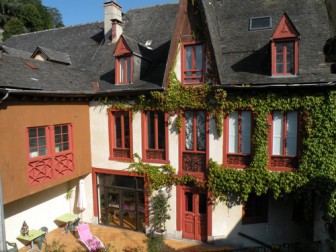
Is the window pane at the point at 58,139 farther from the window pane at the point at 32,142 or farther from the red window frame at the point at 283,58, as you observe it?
the red window frame at the point at 283,58

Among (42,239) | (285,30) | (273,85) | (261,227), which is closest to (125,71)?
(273,85)

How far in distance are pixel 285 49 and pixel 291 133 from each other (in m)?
3.24

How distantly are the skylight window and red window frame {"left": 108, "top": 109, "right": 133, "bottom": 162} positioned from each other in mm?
7324

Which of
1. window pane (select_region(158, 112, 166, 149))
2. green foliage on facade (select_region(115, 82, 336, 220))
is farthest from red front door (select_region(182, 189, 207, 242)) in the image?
window pane (select_region(158, 112, 166, 149))

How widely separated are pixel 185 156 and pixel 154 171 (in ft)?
5.39

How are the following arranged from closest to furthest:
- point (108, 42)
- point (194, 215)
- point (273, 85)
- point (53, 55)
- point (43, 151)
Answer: point (273, 85) → point (43, 151) → point (194, 215) → point (53, 55) → point (108, 42)

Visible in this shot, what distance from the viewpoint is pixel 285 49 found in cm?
976

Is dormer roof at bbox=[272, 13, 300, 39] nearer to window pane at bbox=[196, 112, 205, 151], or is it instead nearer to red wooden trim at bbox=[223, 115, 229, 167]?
red wooden trim at bbox=[223, 115, 229, 167]

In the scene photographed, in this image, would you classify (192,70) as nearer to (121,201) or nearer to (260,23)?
(260,23)

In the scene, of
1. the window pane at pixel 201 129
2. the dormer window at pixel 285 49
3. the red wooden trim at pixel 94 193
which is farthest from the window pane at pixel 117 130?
the dormer window at pixel 285 49

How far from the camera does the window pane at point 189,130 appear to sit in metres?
11.1

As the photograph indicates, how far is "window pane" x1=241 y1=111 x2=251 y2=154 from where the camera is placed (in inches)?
404

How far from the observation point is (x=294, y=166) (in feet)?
32.2

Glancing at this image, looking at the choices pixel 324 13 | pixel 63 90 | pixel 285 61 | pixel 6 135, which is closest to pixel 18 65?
pixel 63 90
